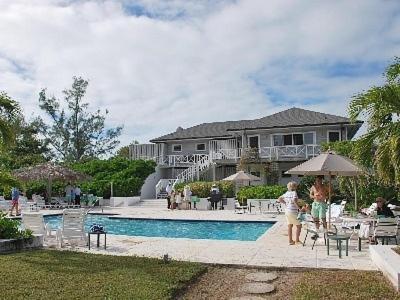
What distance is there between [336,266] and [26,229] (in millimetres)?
7669

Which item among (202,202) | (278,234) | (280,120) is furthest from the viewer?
(280,120)

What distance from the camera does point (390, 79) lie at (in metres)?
10.3

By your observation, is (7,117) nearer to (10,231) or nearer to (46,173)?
(10,231)

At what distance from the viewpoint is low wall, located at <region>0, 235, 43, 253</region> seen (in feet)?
33.6

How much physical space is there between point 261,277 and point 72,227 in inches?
228

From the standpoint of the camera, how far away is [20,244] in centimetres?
1054

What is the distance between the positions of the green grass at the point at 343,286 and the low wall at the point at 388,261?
0.12 m

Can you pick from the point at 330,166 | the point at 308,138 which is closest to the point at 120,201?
the point at 308,138

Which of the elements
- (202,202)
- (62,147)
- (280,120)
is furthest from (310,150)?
(62,147)

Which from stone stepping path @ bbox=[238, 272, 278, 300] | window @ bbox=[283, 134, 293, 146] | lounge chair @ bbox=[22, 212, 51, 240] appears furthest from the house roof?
stone stepping path @ bbox=[238, 272, 278, 300]

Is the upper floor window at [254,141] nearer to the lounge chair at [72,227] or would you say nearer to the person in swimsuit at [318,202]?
the person in swimsuit at [318,202]

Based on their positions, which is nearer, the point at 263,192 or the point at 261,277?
the point at 261,277

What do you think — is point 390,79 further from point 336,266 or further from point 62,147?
point 62,147

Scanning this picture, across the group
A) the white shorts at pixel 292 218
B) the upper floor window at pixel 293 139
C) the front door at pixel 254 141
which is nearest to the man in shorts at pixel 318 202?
the white shorts at pixel 292 218
